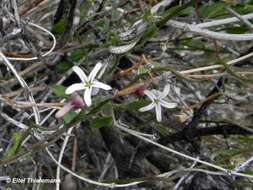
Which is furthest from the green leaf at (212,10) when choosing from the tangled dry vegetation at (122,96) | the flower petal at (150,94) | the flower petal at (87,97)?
the flower petal at (87,97)

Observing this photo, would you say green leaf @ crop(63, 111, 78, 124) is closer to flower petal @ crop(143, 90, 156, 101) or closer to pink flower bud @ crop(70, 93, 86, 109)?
pink flower bud @ crop(70, 93, 86, 109)

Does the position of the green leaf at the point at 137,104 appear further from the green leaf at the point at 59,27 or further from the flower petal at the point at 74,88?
the green leaf at the point at 59,27

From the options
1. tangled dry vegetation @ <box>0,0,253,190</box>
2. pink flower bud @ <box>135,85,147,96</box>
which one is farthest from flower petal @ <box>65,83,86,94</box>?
pink flower bud @ <box>135,85,147,96</box>

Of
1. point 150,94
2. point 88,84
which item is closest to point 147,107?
point 150,94

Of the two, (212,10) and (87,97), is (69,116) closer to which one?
(87,97)

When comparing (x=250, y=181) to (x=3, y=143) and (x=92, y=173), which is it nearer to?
(x=92, y=173)

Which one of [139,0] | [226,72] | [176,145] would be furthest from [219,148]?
[139,0]

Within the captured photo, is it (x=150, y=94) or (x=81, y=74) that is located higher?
(x=81, y=74)
